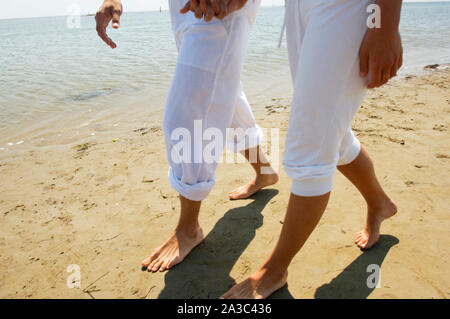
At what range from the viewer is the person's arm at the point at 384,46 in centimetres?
96

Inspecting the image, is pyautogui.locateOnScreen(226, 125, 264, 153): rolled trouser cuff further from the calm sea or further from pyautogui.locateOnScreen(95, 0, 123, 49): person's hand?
the calm sea

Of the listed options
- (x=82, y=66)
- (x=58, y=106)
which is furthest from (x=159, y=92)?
(x=82, y=66)

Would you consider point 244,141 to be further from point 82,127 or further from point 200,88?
point 82,127

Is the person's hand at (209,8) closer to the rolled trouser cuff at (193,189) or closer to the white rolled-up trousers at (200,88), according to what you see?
the white rolled-up trousers at (200,88)

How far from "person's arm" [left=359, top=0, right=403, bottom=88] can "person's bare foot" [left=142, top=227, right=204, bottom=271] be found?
1192 mm

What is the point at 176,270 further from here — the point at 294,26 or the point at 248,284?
the point at 294,26

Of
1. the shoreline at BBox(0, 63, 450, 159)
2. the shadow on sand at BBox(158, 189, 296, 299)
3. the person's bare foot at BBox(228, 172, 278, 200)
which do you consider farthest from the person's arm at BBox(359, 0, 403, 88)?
the shoreline at BBox(0, 63, 450, 159)

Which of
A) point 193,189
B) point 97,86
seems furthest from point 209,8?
point 97,86

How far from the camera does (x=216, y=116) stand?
148 cm

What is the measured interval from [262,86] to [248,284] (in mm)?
4908

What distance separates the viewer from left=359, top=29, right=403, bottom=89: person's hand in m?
0.98

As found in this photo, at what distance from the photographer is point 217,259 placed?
1670 millimetres

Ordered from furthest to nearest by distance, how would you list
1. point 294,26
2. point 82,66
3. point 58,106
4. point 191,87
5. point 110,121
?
point 82,66
point 58,106
point 110,121
point 191,87
point 294,26

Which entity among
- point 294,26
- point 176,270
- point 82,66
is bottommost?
point 176,270
